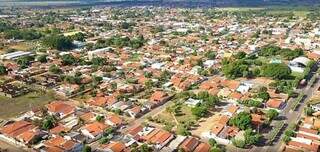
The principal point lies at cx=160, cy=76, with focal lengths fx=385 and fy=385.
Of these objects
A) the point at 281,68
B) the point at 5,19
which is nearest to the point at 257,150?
the point at 281,68

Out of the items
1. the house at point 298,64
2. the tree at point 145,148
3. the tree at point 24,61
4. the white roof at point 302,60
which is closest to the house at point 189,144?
the tree at point 145,148

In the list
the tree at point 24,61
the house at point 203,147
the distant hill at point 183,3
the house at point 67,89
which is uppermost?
the distant hill at point 183,3

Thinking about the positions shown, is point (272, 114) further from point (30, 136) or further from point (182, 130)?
point (30, 136)

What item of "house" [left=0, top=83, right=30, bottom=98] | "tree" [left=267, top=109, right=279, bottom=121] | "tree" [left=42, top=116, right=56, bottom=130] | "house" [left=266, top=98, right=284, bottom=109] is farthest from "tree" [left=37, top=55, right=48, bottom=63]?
"tree" [left=267, top=109, right=279, bottom=121]

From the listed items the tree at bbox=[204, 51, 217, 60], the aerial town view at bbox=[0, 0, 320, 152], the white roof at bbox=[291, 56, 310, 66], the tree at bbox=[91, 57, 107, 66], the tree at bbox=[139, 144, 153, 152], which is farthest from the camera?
the tree at bbox=[204, 51, 217, 60]

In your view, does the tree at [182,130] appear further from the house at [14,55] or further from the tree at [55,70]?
the house at [14,55]

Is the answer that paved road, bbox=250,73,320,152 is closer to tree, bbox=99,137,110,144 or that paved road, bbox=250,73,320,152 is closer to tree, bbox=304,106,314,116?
tree, bbox=304,106,314,116

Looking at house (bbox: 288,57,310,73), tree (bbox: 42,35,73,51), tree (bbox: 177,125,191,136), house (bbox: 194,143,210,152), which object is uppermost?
tree (bbox: 42,35,73,51)
